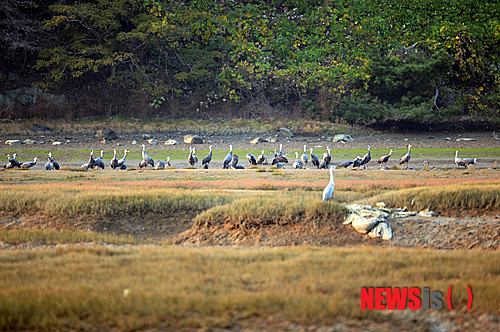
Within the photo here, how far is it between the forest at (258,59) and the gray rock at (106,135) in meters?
5.05

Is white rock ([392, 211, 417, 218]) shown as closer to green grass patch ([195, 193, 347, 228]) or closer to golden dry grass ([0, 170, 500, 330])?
green grass patch ([195, 193, 347, 228])

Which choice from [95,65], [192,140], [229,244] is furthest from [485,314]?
[95,65]

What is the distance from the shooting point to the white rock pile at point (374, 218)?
912 cm

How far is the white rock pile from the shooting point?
9125 millimetres

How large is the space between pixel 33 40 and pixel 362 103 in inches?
902

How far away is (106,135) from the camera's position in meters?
26.8

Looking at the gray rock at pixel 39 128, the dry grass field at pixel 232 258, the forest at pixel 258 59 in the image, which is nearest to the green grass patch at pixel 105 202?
the dry grass field at pixel 232 258

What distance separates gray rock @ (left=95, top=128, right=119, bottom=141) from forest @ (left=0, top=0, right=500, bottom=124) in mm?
5050

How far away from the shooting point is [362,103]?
3334cm

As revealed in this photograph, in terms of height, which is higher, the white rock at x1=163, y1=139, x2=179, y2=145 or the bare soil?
the white rock at x1=163, y1=139, x2=179, y2=145

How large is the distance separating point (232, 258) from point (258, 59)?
89.5 ft

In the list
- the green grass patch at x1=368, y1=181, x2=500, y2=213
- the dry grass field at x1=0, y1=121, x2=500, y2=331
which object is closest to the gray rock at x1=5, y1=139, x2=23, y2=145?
the dry grass field at x1=0, y1=121, x2=500, y2=331

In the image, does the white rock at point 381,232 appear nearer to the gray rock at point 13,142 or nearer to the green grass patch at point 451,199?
the green grass patch at point 451,199

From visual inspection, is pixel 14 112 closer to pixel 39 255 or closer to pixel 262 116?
pixel 262 116
